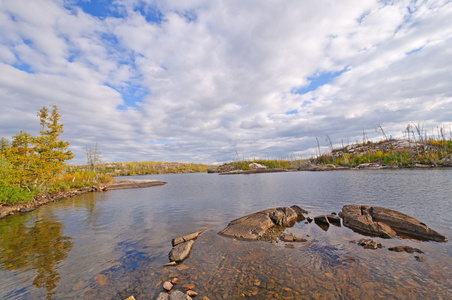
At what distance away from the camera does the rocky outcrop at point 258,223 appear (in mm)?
12844

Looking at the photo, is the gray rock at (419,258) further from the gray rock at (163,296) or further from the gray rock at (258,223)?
the gray rock at (163,296)

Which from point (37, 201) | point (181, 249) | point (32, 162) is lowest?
point (181, 249)

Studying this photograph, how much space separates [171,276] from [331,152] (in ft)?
487

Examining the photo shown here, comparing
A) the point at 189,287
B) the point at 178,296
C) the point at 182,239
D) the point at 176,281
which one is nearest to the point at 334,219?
the point at 182,239

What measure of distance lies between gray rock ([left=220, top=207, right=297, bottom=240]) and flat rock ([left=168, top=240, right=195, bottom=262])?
10.8ft

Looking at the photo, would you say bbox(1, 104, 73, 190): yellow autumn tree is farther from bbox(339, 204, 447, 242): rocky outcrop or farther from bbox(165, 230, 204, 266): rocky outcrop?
bbox(339, 204, 447, 242): rocky outcrop

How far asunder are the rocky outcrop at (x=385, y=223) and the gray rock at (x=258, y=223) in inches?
181


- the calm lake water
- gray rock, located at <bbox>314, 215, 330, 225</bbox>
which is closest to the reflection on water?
the calm lake water

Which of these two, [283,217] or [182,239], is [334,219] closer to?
[283,217]

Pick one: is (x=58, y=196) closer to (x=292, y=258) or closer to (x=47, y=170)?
(x=47, y=170)

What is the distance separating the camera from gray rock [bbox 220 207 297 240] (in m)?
12.8

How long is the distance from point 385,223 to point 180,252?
589 inches

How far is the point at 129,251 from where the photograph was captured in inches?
427

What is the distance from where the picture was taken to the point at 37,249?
36.8 ft
